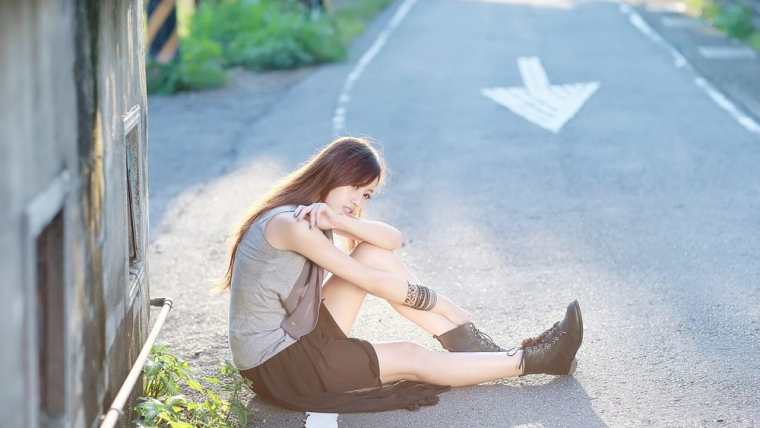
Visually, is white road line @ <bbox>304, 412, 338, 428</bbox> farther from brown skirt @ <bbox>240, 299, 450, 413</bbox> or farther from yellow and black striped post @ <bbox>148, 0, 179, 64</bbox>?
yellow and black striped post @ <bbox>148, 0, 179, 64</bbox>

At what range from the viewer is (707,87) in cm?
1458

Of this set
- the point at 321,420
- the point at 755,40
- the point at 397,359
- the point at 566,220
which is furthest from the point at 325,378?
the point at 755,40

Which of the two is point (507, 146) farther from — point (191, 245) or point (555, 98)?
point (191, 245)

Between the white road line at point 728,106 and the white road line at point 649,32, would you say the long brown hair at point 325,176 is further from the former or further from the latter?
the white road line at point 649,32

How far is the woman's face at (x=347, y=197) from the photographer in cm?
577

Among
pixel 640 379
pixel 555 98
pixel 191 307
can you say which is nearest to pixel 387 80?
pixel 555 98

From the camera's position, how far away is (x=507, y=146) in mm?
11711

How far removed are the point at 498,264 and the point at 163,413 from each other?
3.50 m

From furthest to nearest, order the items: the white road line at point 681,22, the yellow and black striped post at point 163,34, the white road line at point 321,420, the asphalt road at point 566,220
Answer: the white road line at point 681,22 → the yellow and black striped post at point 163,34 → the asphalt road at point 566,220 → the white road line at point 321,420

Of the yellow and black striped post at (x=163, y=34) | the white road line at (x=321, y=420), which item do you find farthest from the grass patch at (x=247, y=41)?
the white road line at (x=321, y=420)

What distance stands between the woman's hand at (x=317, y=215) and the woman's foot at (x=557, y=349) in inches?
44.7

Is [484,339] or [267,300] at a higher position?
[267,300]

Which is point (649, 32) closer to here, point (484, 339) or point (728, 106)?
point (728, 106)

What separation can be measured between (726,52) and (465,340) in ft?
41.1
